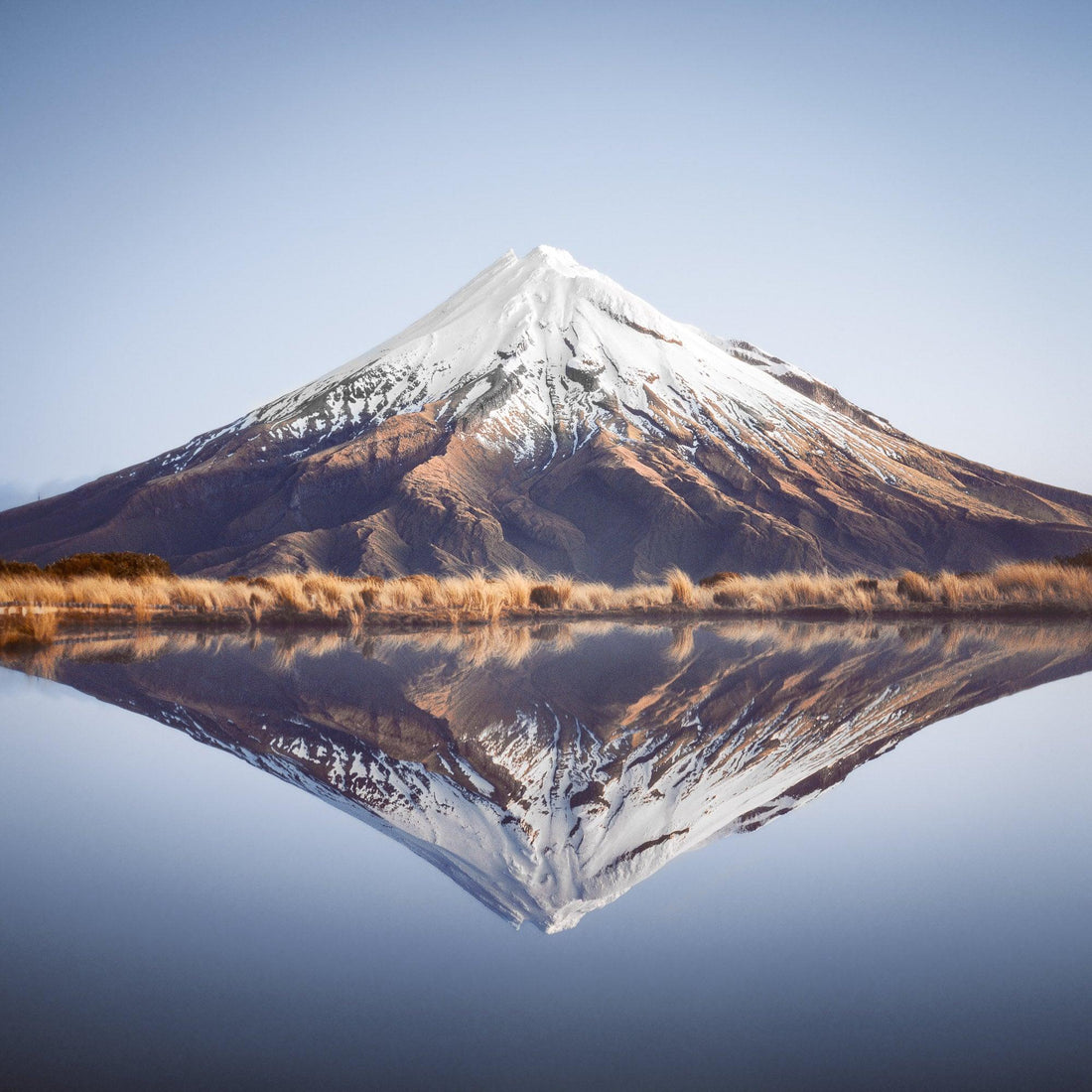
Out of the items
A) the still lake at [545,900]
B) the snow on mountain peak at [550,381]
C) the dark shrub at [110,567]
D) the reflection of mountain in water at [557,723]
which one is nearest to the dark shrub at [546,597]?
the reflection of mountain in water at [557,723]

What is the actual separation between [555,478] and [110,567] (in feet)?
205

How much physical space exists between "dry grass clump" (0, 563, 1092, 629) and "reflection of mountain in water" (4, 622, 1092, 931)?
394cm

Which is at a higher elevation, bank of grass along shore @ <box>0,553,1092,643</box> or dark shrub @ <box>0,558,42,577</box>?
dark shrub @ <box>0,558,42,577</box>

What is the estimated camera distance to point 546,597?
694 inches

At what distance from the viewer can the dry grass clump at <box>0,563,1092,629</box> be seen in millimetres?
15133

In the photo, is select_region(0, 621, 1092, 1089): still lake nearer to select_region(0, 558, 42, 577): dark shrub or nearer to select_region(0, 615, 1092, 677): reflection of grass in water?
select_region(0, 615, 1092, 677): reflection of grass in water

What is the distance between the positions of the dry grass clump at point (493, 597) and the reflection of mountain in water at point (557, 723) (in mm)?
3943

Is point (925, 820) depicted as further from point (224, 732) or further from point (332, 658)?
point (332, 658)

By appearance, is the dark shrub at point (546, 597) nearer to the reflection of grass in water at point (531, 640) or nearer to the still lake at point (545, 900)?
the reflection of grass in water at point (531, 640)

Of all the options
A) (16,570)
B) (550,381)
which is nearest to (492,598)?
(16,570)

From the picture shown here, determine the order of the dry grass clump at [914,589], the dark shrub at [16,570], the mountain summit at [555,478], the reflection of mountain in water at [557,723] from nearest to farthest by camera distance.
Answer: the reflection of mountain in water at [557,723]
the dry grass clump at [914,589]
the dark shrub at [16,570]
the mountain summit at [555,478]

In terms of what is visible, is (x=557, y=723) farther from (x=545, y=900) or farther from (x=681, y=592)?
(x=681, y=592)

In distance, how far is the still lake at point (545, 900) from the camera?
6.21 ft

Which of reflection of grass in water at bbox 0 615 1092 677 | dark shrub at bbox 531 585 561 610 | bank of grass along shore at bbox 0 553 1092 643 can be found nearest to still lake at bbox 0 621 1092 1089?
reflection of grass in water at bbox 0 615 1092 677
